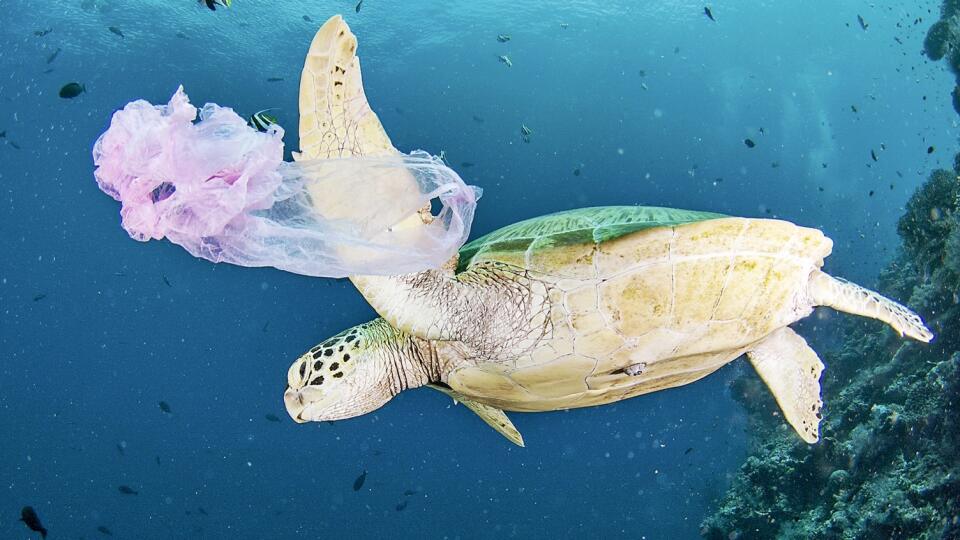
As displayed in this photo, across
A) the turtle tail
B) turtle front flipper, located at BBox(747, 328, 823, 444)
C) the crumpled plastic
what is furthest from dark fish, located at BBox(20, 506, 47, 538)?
the turtle tail

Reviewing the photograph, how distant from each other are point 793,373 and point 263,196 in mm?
3170

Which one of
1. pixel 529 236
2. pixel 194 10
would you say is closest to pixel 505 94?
pixel 194 10

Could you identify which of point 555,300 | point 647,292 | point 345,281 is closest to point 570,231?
point 555,300

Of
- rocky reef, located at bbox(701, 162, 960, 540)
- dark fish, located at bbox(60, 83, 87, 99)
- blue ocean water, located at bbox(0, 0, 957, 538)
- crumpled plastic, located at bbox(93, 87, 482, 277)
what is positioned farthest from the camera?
blue ocean water, located at bbox(0, 0, 957, 538)

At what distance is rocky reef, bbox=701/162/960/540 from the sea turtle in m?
4.66

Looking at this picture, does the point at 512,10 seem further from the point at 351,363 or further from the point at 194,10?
the point at 351,363

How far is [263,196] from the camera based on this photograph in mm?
1784

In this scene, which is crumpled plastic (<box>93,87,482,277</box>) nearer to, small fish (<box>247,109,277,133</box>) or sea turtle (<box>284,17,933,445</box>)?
sea turtle (<box>284,17,933,445</box>)

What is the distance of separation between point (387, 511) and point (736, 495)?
2292 cm

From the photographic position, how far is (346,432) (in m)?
30.4

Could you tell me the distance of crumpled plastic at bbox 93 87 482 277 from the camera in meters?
1.63

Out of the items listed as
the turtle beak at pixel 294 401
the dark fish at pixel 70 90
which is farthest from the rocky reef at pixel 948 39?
the dark fish at pixel 70 90

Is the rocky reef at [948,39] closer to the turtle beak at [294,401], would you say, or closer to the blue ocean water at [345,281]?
the blue ocean water at [345,281]

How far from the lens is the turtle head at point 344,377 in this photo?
2.61 metres
